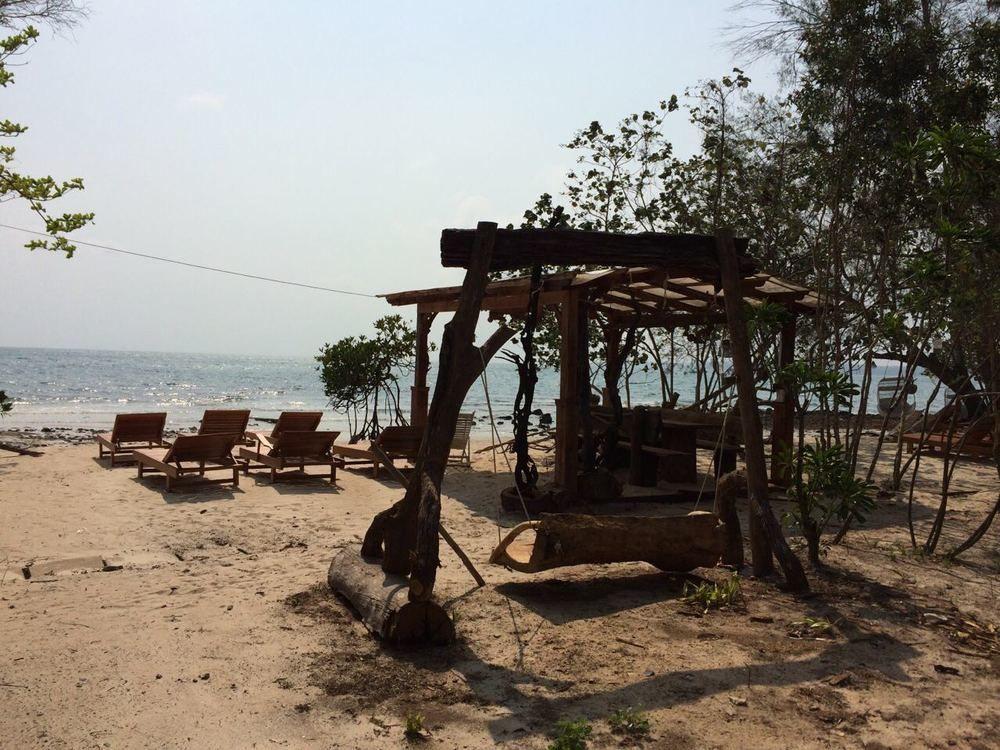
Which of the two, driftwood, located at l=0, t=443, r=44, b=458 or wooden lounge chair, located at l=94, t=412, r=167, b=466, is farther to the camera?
driftwood, located at l=0, t=443, r=44, b=458

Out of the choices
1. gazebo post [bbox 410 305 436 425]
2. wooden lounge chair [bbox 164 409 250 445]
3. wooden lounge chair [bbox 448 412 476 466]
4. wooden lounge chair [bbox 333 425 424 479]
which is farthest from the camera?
gazebo post [bbox 410 305 436 425]

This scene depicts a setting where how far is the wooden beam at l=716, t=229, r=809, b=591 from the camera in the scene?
632 centimetres

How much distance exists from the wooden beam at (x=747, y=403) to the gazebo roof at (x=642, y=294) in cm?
134

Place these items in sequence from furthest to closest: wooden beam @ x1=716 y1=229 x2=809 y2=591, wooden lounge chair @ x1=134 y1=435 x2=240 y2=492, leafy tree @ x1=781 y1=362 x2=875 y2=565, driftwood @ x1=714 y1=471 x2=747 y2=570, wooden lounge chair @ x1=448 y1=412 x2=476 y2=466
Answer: wooden lounge chair @ x1=448 y1=412 x2=476 y2=466
wooden lounge chair @ x1=134 y1=435 x2=240 y2=492
driftwood @ x1=714 y1=471 x2=747 y2=570
wooden beam @ x1=716 y1=229 x2=809 y2=591
leafy tree @ x1=781 y1=362 x2=875 y2=565

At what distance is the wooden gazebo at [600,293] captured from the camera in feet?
18.7

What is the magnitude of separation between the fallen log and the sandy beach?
0.11 m

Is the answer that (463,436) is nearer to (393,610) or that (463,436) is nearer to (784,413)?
(784,413)

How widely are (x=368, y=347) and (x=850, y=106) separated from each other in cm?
917

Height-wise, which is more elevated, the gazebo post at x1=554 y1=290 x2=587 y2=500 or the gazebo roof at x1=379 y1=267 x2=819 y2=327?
the gazebo roof at x1=379 y1=267 x2=819 y2=327

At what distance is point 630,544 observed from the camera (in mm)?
5984

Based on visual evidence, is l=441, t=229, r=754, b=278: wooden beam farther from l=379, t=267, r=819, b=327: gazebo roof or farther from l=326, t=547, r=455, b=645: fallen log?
l=326, t=547, r=455, b=645: fallen log

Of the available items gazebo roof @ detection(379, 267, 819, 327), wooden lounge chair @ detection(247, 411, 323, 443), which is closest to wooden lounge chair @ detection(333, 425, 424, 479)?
wooden lounge chair @ detection(247, 411, 323, 443)

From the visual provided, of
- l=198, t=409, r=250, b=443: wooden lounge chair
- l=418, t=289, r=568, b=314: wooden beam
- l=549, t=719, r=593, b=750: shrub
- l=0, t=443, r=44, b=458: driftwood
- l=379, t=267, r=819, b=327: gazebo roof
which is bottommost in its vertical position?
l=0, t=443, r=44, b=458: driftwood

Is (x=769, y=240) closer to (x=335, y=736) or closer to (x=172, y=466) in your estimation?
(x=172, y=466)
